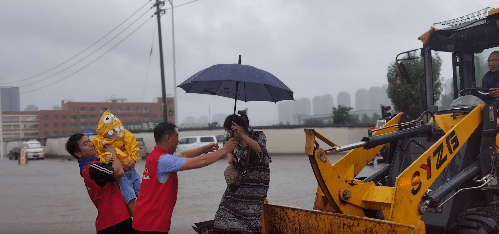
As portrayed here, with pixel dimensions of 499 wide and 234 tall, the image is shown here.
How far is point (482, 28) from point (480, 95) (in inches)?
34.4

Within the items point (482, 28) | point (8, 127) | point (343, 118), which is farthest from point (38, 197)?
point (8, 127)

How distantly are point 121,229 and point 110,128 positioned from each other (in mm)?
1212

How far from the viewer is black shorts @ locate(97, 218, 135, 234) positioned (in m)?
4.18

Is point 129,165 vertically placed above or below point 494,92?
below

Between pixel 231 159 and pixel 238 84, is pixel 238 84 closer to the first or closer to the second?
pixel 238 84

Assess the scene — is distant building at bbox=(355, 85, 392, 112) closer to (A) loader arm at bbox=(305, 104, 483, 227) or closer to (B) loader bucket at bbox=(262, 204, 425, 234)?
(A) loader arm at bbox=(305, 104, 483, 227)

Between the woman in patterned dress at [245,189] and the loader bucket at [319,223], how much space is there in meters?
0.41

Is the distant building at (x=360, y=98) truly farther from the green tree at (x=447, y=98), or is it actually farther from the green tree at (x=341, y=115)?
the green tree at (x=447, y=98)

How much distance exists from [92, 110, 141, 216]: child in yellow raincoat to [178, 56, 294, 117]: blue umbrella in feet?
2.71

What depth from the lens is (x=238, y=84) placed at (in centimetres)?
539

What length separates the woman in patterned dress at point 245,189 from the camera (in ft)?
14.2

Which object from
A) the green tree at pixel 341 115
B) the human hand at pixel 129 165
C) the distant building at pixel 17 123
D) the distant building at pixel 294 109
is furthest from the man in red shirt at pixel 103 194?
the distant building at pixel 17 123

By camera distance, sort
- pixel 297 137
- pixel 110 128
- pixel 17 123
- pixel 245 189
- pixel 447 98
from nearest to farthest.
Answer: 1. pixel 245 189
2. pixel 110 128
3. pixel 447 98
4. pixel 297 137
5. pixel 17 123

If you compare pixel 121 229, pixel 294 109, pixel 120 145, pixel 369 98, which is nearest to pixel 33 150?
pixel 120 145
